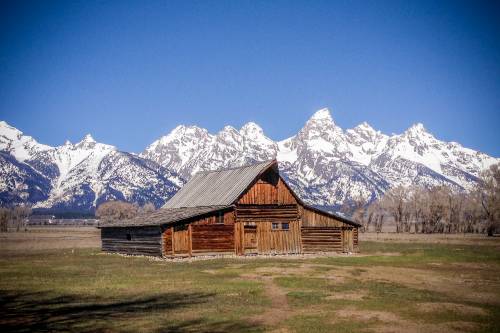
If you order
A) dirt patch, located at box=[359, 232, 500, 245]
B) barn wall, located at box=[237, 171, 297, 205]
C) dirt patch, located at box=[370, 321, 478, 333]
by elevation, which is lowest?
dirt patch, located at box=[359, 232, 500, 245]

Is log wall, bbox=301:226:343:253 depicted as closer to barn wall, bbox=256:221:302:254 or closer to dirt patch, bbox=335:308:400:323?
barn wall, bbox=256:221:302:254

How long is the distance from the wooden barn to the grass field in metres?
8.11

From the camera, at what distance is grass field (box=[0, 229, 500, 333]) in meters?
17.0

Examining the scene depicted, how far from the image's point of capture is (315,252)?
1999 inches

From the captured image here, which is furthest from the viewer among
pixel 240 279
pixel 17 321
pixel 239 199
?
pixel 239 199

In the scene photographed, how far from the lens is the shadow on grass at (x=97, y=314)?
16250 millimetres

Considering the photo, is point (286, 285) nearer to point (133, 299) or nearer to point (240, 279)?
point (240, 279)

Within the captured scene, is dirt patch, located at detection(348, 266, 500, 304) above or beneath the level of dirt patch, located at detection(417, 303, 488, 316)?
beneath

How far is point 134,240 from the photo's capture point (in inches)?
1964

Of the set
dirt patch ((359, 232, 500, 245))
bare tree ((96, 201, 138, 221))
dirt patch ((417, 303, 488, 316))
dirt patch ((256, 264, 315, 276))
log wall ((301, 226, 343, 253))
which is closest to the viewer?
dirt patch ((417, 303, 488, 316))

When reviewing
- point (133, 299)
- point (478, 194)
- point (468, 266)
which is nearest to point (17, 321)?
point (133, 299)

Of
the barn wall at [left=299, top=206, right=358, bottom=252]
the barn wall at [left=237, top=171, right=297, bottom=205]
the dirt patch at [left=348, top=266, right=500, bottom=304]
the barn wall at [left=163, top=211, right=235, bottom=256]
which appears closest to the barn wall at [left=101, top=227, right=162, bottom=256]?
the barn wall at [left=163, top=211, right=235, bottom=256]

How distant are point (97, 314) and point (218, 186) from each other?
119 feet

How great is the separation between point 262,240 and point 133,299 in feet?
91.0
